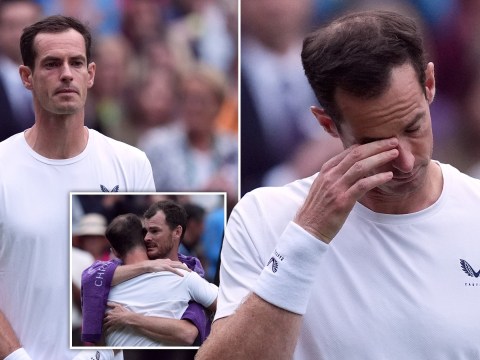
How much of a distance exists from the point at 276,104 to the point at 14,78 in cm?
81

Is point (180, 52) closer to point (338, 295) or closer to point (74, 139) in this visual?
point (74, 139)

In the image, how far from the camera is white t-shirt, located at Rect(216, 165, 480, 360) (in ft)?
5.41

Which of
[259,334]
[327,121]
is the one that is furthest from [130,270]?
[259,334]

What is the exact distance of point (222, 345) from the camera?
1.59m

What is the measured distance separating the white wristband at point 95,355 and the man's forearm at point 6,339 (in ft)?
0.63

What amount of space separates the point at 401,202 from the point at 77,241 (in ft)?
4.72

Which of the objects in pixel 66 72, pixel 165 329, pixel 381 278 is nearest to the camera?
pixel 381 278

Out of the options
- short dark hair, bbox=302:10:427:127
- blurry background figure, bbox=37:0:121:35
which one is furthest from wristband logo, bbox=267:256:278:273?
blurry background figure, bbox=37:0:121:35

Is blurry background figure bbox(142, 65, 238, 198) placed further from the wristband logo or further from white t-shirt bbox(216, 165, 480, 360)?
the wristband logo

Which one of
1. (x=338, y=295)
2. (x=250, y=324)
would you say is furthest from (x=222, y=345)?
(x=338, y=295)

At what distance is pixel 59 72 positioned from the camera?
289cm

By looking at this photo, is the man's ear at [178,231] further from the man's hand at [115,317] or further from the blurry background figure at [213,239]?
the man's hand at [115,317]

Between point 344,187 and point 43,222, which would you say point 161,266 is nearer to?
point 43,222

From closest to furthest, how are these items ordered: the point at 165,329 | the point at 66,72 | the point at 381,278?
the point at 381,278 < the point at 66,72 < the point at 165,329
